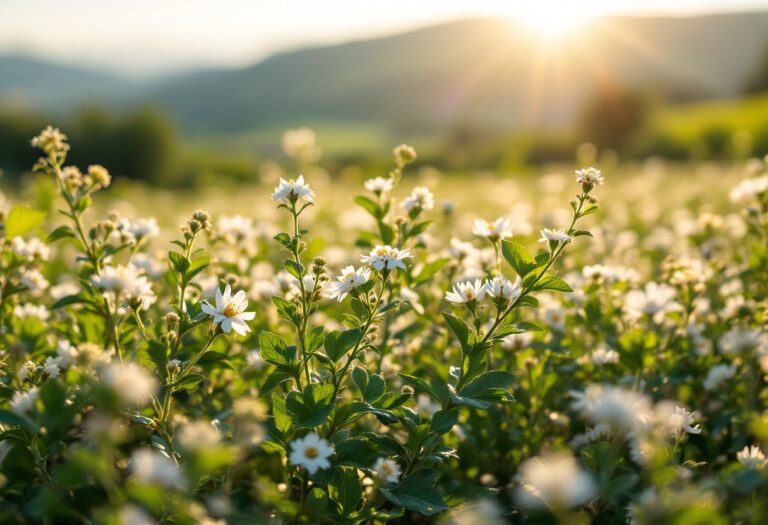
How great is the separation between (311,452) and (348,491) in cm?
15

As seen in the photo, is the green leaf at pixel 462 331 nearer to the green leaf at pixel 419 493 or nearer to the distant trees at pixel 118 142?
the green leaf at pixel 419 493

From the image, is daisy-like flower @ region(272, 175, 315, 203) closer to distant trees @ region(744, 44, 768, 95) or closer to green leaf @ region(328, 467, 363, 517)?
green leaf @ region(328, 467, 363, 517)

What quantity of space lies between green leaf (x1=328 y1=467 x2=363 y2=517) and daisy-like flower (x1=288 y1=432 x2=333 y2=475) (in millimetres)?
97

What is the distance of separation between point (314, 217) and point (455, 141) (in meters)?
34.4

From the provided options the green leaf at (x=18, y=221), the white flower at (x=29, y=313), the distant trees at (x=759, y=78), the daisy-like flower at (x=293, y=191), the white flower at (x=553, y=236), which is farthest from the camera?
the distant trees at (x=759, y=78)

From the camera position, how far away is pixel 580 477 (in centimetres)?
109

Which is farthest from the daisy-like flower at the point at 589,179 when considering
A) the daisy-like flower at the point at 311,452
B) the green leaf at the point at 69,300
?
the green leaf at the point at 69,300

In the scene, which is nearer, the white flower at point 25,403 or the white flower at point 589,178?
the white flower at point 25,403

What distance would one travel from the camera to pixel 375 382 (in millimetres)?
1769

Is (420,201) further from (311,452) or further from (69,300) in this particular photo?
(69,300)

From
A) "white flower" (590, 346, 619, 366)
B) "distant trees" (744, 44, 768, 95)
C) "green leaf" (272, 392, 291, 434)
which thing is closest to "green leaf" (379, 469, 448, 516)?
"green leaf" (272, 392, 291, 434)

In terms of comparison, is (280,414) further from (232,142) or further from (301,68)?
(301,68)

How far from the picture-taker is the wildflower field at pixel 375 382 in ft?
4.51

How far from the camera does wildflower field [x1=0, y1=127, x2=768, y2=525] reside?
4.51 ft
